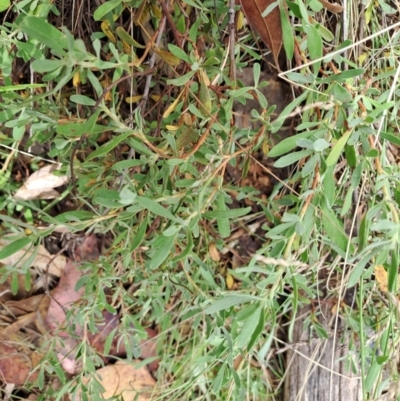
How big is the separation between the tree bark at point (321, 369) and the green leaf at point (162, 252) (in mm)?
679

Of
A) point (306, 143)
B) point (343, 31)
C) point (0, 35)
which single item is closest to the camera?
point (306, 143)

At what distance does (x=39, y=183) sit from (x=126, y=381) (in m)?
0.68

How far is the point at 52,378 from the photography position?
1341 millimetres

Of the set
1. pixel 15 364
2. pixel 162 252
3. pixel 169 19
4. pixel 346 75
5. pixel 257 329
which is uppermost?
pixel 169 19

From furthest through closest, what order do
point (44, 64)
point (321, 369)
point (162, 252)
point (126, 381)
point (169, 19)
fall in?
point (126, 381) → point (321, 369) → point (169, 19) → point (162, 252) → point (44, 64)

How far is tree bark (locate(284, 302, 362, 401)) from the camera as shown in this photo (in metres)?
1.26

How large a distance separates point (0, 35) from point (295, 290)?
0.68 meters

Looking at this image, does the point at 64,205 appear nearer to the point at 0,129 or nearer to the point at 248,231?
the point at 0,129

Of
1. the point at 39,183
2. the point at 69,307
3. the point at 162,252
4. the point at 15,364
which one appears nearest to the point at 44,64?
the point at 162,252

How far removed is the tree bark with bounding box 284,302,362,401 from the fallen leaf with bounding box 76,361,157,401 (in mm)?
449

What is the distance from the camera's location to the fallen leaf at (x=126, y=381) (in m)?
1.39

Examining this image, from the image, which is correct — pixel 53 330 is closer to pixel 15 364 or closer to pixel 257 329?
pixel 15 364

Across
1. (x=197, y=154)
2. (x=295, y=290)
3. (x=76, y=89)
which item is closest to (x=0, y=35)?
(x=76, y=89)

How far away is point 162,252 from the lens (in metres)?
0.67
